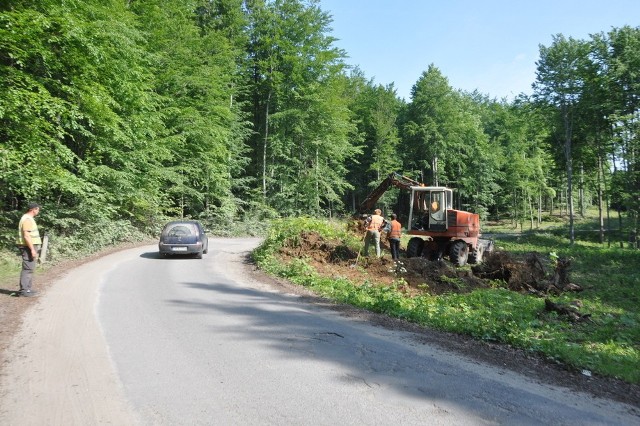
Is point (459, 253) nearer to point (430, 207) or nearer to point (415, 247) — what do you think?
point (415, 247)

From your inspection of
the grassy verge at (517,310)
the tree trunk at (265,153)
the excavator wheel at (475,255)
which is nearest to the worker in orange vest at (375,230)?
the grassy verge at (517,310)

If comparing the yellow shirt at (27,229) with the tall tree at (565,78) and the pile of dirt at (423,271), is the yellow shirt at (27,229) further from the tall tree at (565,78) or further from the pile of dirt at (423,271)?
the tall tree at (565,78)

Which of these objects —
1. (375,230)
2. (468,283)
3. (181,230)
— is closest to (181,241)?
(181,230)

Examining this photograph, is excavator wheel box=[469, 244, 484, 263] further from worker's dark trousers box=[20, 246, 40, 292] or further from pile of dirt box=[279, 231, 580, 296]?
worker's dark trousers box=[20, 246, 40, 292]

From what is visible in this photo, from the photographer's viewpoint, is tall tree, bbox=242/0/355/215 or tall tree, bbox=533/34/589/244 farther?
tall tree, bbox=242/0/355/215

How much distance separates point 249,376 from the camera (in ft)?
15.2

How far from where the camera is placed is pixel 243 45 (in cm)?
3612

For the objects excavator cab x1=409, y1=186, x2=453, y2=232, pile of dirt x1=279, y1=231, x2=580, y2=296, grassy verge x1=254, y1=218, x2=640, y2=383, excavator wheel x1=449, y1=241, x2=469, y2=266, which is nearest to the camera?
grassy verge x1=254, y1=218, x2=640, y2=383

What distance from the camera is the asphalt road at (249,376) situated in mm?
3803

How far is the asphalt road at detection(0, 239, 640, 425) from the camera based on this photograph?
3803 millimetres

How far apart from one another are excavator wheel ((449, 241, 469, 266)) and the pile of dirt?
1266 mm

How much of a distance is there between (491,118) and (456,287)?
5995 cm

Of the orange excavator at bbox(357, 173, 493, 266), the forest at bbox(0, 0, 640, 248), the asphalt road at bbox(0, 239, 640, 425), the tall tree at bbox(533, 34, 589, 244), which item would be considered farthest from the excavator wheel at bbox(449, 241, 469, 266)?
the tall tree at bbox(533, 34, 589, 244)

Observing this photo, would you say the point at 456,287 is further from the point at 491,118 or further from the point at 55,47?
the point at 491,118
